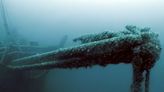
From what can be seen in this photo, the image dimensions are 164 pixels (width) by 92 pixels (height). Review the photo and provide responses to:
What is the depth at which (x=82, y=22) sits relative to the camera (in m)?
8.21

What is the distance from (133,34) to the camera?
3236 mm

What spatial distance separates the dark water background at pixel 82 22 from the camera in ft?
25.1

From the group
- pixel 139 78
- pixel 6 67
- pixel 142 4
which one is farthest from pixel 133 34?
pixel 142 4

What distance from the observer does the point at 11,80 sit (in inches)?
243

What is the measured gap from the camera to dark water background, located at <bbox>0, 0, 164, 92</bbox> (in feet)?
25.1

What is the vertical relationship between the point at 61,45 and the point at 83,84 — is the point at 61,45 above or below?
above

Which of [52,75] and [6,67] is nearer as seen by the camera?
[6,67]

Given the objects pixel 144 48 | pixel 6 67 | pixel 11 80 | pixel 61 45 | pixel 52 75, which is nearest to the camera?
pixel 144 48

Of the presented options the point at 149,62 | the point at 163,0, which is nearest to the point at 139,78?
the point at 149,62

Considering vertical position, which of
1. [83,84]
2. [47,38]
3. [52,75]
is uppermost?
[47,38]

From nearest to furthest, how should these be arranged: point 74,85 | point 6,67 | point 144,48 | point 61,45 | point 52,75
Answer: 1. point 144,48
2. point 6,67
3. point 61,45
4. point 52,75
5. point 74,85

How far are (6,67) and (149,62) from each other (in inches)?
126

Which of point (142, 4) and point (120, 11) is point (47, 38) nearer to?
point (120, 11)

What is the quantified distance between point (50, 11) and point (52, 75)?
1817 mm
